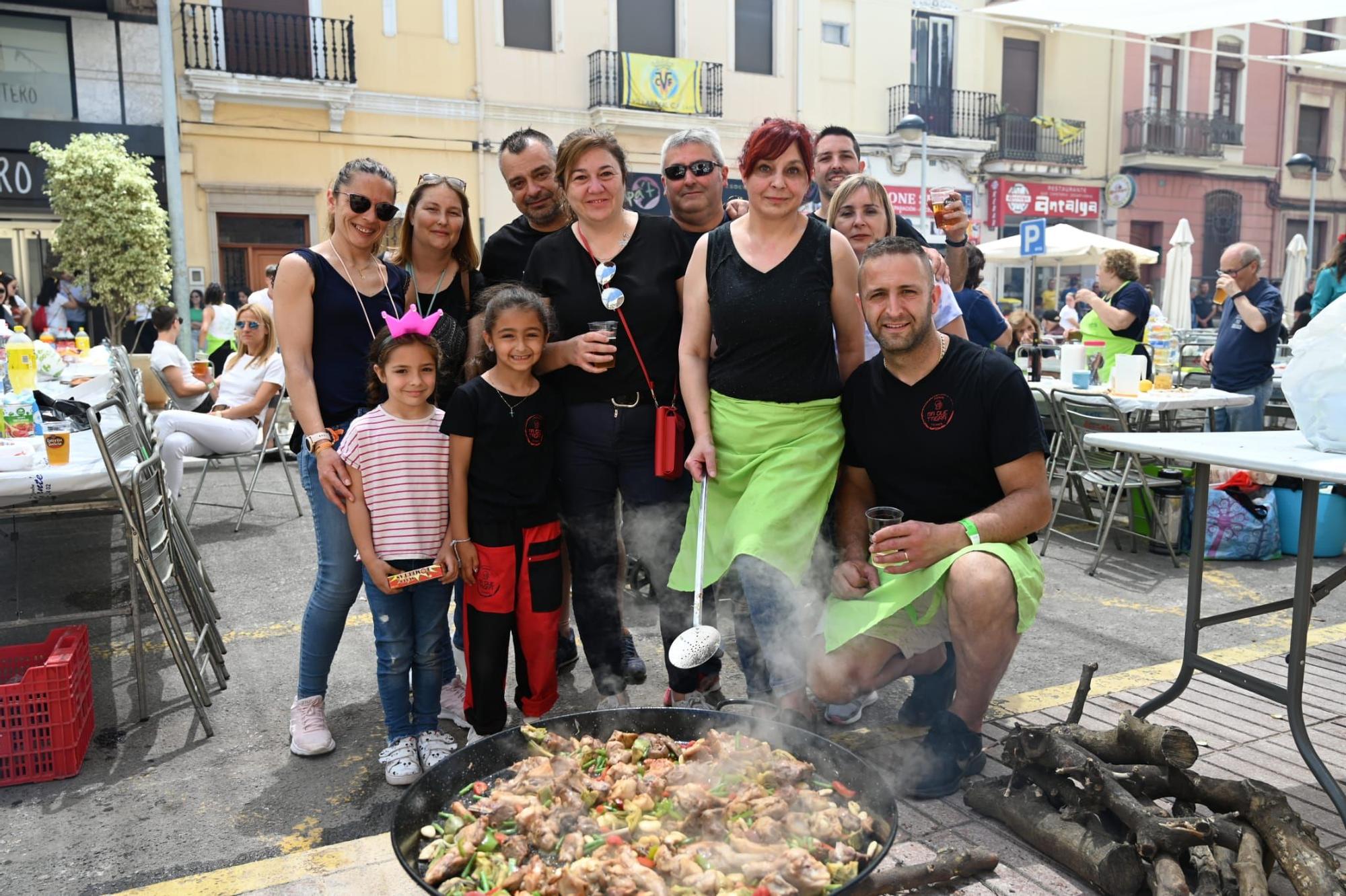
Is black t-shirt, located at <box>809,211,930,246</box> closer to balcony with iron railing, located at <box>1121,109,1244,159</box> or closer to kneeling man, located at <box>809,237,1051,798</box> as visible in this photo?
kneeling man, located at <box>809,237,1051,798</box>

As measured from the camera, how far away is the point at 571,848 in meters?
2.15

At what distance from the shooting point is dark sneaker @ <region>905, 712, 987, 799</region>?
300 centimetres

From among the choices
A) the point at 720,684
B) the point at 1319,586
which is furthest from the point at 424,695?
the point at 1319,586

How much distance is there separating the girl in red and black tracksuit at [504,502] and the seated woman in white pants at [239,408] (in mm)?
3770

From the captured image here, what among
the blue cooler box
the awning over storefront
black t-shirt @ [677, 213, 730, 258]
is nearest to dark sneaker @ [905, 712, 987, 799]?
black t-shirt @ [677, 213, 730, 258]

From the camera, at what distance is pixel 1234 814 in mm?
2547

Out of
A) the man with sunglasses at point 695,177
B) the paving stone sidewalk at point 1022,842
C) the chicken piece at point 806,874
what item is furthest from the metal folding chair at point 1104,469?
the chicken piece at point 806,874

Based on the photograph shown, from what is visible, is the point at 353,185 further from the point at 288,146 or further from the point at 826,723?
the point at 288,146

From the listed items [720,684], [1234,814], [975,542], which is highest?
[975,542]

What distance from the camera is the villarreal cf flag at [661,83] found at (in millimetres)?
18516

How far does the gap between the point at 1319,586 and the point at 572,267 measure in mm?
2654

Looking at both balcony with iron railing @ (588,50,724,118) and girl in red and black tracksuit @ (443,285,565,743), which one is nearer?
girl in red and black tracksuit @ (443,285,565,743)

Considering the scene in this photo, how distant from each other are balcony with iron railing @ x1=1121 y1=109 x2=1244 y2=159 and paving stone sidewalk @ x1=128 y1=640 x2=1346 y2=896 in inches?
922

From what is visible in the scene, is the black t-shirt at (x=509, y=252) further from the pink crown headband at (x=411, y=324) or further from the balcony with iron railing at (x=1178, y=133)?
the balcony with iron railing at (x=1178, y=133)
